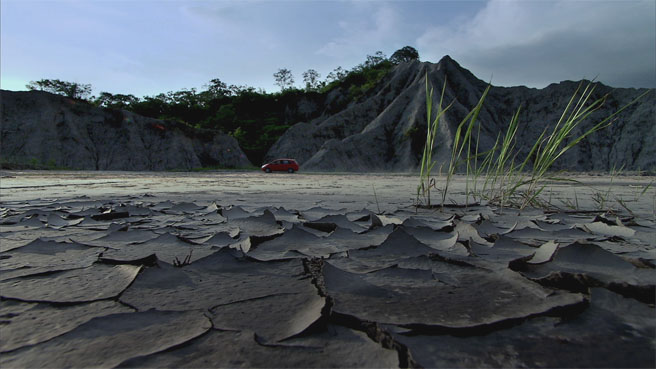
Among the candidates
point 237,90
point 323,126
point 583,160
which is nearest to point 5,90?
point 323,126

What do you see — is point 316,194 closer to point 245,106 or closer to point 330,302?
point 330,302

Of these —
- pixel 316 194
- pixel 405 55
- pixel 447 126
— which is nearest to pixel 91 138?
pixel 447 126

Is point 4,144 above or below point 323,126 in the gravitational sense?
below

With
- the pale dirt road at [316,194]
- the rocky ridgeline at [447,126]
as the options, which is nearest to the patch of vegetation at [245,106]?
the rocky ridgeline at [447,126]

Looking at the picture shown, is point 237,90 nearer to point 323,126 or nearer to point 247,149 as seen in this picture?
point 247,149

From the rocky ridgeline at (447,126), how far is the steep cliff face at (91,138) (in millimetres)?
5712

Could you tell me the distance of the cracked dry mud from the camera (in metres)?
0.50

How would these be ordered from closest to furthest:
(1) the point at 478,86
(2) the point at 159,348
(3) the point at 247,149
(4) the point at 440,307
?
(2) the point at 159,348
(4) the point at 440,307
(1) the point at 478,86
(3) the point at 247,149

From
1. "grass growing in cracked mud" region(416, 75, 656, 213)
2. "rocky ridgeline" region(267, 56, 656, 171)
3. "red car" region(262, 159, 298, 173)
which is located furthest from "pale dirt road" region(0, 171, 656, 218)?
"rocky ridgeline" region(267, 56, 656, 171)

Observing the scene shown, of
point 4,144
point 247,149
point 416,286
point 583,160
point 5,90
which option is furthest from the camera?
point 247,149

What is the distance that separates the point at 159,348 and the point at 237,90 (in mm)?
43921

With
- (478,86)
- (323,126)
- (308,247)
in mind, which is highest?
(478,86)

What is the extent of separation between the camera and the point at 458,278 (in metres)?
0.80

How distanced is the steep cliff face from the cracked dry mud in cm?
2061
